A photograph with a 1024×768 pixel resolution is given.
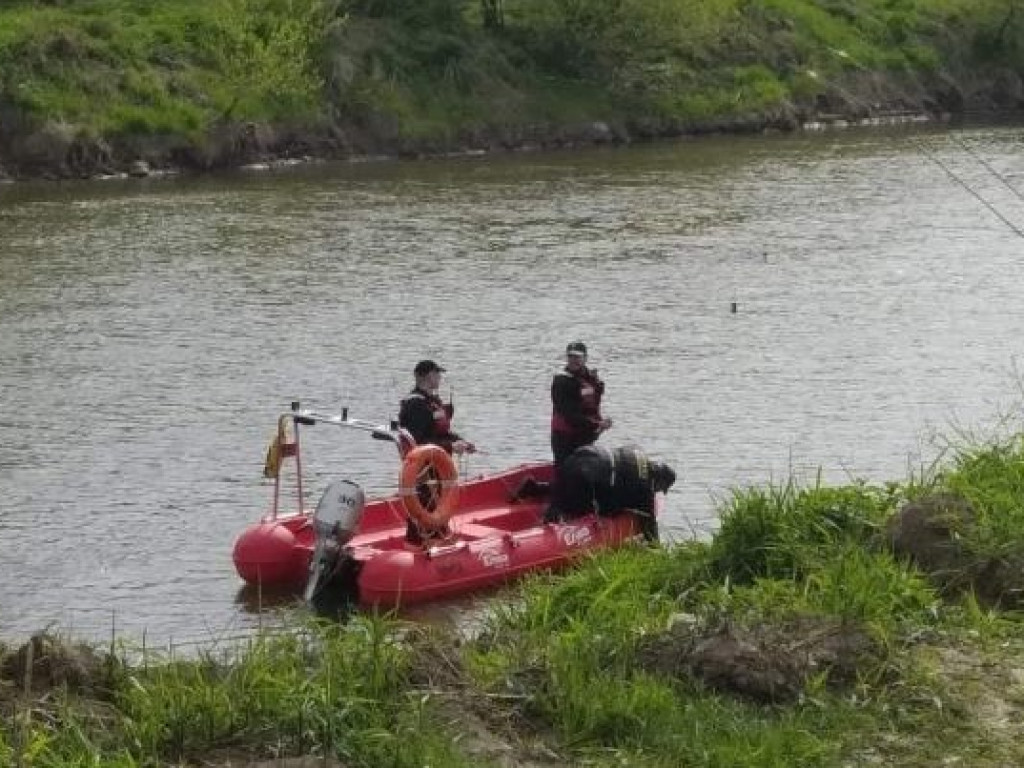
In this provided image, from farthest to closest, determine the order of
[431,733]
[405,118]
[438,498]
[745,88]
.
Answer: [745,88], [405,118], [438,498], [431,733]

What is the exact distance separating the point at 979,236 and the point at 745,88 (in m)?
24.3

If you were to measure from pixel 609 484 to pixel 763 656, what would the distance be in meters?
7.67

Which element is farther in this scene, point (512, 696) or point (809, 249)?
point (809, 249)

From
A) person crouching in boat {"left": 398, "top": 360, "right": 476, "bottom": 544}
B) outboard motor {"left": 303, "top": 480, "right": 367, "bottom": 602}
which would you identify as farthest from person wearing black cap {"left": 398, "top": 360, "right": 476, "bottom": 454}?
outboard motor {"left": 303, "top": 480, "right": 367, "bottom": 602}

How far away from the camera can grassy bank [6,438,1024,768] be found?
8320 millimetres

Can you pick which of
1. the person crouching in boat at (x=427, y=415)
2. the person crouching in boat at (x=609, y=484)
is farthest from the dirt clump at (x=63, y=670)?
the person crouching in boat at (x=609, y=484)

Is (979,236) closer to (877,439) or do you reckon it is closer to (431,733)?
(877,439)

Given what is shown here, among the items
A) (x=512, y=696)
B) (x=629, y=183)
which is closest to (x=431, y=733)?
(x=512, y=696)

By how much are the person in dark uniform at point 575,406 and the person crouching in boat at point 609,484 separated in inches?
6.7

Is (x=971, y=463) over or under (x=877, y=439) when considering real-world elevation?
over

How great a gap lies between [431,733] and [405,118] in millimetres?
45346

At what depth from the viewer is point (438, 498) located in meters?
15.6

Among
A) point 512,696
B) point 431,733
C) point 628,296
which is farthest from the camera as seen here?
point 628,296

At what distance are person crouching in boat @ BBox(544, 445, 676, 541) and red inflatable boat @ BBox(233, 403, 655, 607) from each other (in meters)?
0.13
